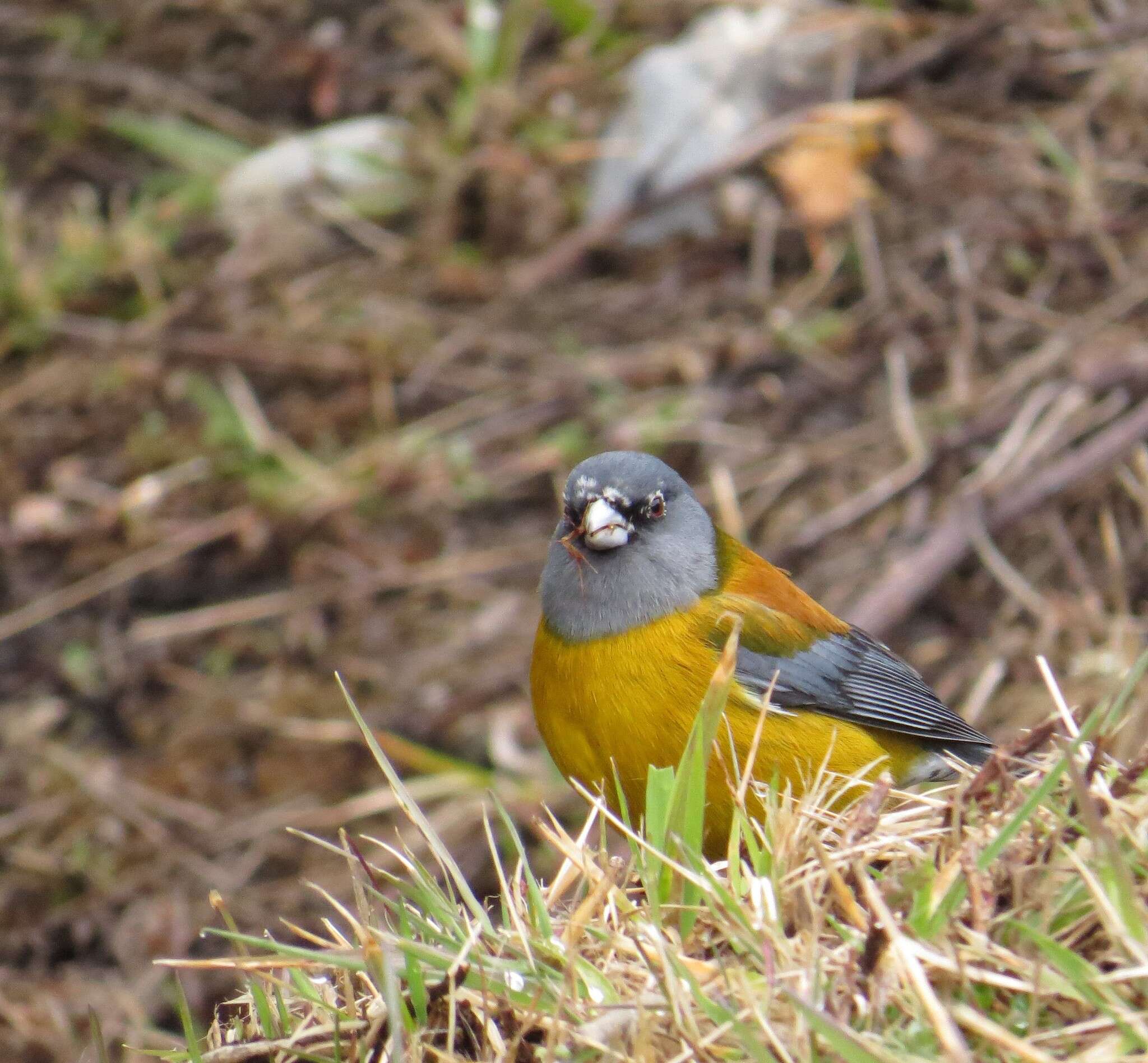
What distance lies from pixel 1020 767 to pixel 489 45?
5517 millimetres

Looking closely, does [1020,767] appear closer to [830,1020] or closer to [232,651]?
[830,1020]

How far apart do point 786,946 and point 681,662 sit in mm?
1705

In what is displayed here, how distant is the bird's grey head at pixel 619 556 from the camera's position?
11.7 feet

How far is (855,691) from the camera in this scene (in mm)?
3758

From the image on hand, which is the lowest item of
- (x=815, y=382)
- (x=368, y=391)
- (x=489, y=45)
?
(x=368, y=391)

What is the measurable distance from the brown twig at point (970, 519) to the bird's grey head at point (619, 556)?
1.26 meters

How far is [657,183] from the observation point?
21.6 feet

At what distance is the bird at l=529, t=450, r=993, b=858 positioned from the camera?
11.0 ft

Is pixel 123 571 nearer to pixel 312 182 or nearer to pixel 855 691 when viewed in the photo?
pixel 312 182

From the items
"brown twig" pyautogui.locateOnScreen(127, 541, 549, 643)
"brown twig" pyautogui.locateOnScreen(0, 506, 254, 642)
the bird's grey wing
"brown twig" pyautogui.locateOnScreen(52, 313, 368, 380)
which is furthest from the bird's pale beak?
"brown twig" pyautogui.locateOnScreen(52, 313, 368, 380)

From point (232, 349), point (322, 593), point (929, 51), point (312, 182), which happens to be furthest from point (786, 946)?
point (929, 51)

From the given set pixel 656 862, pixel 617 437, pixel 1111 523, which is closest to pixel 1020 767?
pixel 656 862

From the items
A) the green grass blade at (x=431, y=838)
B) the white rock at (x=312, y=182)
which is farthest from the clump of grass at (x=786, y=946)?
the white rock at (x=312, y=182)

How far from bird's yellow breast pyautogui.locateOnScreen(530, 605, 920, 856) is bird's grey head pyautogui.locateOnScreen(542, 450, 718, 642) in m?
0.05
